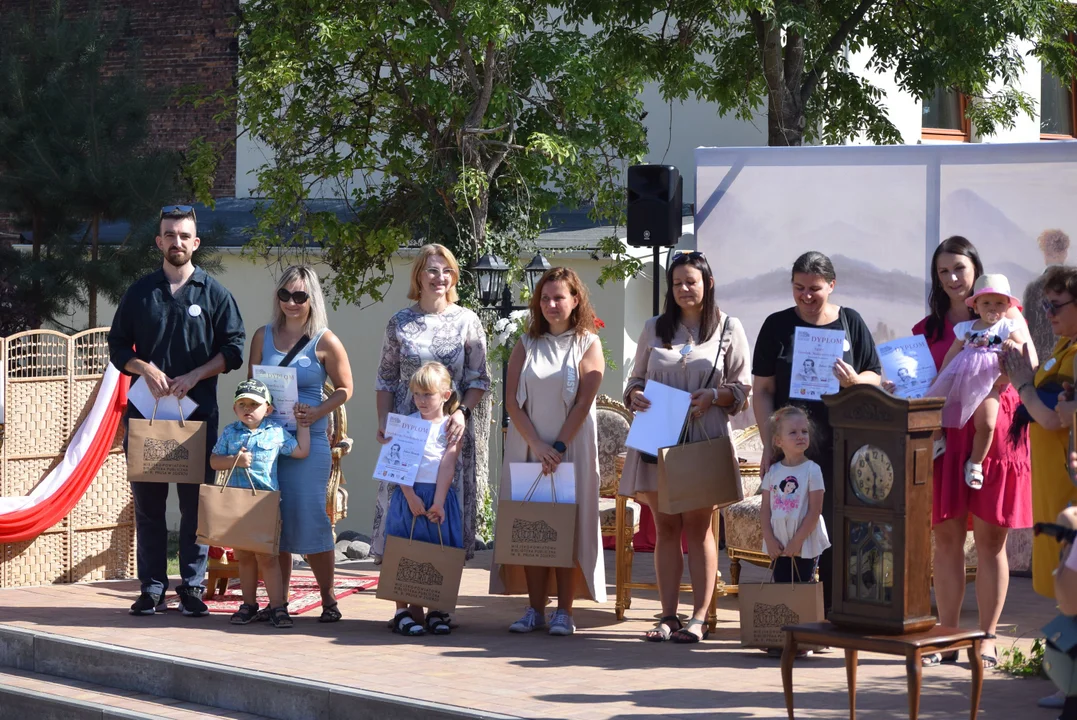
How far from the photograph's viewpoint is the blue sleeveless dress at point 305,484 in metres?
7.27

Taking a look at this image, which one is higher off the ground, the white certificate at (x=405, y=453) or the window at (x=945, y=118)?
the window at (x=945, y=118)

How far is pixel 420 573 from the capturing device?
699 centimetres

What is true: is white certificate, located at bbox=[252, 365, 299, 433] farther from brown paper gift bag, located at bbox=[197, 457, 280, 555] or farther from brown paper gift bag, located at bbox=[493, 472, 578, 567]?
brown paper gift bag, located at bbox=[493, 472, 578, 567]

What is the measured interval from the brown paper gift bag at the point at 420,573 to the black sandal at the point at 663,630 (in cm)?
99

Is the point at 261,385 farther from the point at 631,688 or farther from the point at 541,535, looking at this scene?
the point at 631,688

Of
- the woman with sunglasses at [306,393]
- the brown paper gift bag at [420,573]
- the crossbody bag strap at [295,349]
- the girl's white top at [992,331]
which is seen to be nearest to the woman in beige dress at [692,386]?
the brown paper gift bag at [420,573]

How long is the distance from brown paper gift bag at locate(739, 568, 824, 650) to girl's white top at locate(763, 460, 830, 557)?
176 mm

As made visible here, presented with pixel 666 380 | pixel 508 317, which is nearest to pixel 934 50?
pixel 508 317

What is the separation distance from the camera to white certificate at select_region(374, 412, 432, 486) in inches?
276

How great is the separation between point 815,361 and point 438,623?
2.30m

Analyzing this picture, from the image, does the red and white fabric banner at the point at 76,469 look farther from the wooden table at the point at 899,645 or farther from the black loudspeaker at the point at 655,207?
the wooden table at the point at 899,645

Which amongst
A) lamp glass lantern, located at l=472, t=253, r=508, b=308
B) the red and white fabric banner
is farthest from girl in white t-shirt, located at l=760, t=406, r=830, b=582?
lamp glass lantern, located at l=472, t=253, r=508, b=308

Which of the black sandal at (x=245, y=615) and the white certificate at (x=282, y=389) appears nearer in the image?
the white certificate at (x=282, y=389)

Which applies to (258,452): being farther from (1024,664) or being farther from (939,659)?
(1024,664)
